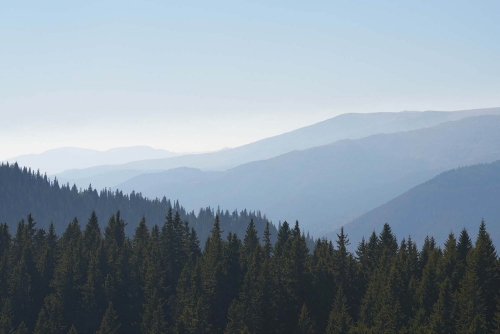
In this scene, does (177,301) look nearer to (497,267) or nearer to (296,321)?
(296,321)

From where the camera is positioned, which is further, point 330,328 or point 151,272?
point 151,272

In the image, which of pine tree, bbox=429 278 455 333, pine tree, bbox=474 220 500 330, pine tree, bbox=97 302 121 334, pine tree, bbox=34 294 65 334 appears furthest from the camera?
pine tree, bbox=34 294 65 334

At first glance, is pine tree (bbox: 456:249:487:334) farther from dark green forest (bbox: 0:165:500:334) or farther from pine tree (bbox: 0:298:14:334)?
pine tree (bbox: 0:298:14:334)

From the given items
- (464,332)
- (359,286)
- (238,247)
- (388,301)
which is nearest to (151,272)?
(238,247)

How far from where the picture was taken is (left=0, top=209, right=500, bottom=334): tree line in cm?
7638

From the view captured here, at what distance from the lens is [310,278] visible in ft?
303

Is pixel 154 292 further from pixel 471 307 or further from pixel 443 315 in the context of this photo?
pixel 471 307

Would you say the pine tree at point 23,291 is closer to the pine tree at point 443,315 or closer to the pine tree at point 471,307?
the pine tree at point 443,315

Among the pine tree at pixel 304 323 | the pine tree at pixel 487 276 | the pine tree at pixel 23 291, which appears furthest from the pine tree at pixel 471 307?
the pine tree at pixel 23 291

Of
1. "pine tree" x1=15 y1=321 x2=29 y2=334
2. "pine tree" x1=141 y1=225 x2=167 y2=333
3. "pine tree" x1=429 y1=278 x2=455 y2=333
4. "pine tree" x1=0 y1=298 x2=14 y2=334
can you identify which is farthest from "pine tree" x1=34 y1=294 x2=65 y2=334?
"pine tree" x1=429 y1=278 x2=455 y2=333

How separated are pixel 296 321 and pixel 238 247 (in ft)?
65.2

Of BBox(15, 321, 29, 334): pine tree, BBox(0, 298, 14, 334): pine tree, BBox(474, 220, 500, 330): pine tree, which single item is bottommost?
BBox(15, 321, 29, 334): pine tree

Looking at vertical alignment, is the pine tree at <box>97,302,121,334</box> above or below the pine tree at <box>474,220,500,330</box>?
below

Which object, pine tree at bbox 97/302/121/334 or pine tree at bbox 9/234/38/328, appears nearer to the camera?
pine tree at bbox 97/302/121/334
